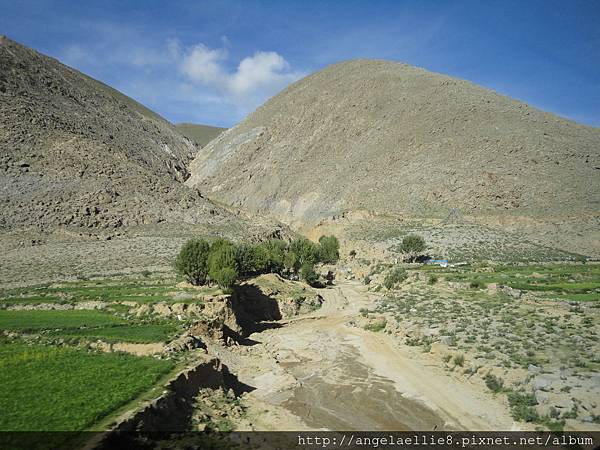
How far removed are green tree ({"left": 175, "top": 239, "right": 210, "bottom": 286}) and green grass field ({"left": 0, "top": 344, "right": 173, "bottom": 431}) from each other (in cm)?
1514

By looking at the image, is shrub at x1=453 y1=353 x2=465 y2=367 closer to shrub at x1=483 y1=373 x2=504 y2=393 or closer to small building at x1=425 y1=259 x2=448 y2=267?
shrub at x1=483 y1=373 x2=504 y2=393

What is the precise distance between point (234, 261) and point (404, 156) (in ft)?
168

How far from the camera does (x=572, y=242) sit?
170 feet

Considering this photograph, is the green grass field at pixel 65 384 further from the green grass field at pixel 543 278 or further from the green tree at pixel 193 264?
the green grass field at pixel 543 278

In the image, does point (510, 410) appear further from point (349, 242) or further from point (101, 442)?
point (349, 242)

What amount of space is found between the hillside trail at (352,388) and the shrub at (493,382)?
307 millimetres

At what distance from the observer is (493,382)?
15250mm

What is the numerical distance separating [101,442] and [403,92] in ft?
296

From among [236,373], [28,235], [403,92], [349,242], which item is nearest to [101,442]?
[236,373]

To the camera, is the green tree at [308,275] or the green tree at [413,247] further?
the green tree at [413,247]

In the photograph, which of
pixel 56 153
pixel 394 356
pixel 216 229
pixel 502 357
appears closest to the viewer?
pixel 502 357

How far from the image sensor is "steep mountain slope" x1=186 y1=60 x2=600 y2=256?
203 ft

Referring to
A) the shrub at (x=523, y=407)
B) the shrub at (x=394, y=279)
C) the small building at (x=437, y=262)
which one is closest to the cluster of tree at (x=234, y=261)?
the shrub at (x=394, y=279)

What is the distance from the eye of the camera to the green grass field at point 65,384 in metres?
9.79
